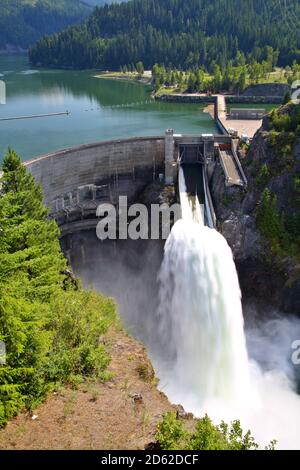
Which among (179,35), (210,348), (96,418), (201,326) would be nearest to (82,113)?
(201,326)

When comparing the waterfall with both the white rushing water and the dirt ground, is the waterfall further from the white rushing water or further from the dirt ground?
the dirt ground

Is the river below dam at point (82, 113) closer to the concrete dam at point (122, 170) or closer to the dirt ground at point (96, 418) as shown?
the concrete dam at point (122, 170)

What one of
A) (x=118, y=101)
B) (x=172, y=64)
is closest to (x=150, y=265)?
(x=118, y=101)

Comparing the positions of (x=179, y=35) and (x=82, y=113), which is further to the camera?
(x=179, y=35)

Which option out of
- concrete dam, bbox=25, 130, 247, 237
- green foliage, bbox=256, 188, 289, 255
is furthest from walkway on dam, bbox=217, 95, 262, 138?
green foliage, bbox=256, 188, 289, 255

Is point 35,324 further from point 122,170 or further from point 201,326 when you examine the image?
point 122,170
